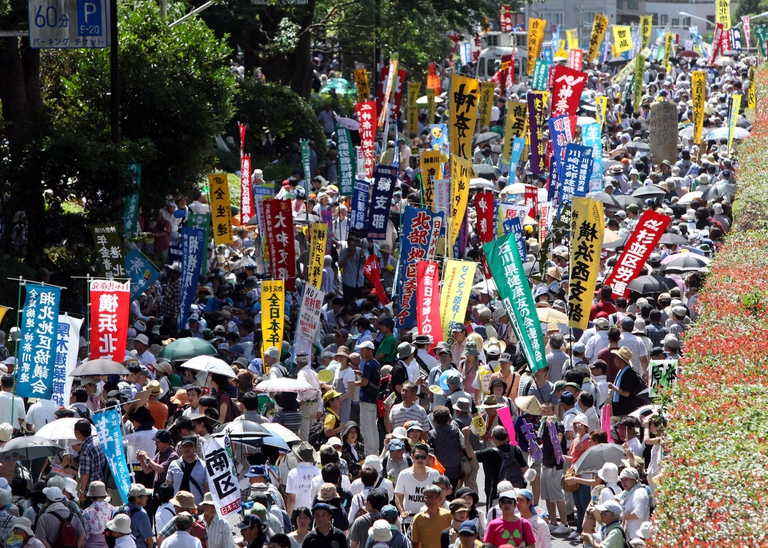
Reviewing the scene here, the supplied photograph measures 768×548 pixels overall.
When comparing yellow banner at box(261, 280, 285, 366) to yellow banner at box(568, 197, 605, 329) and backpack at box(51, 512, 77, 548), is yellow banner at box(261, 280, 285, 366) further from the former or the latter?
backpack at box(51, 512, 77, 548)

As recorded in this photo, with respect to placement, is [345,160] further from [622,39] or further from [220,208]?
[622,39]

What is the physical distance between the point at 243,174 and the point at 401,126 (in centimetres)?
1753

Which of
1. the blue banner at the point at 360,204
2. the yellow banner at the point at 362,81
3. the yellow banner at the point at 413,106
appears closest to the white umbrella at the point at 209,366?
the blue banner at the point at 360,204

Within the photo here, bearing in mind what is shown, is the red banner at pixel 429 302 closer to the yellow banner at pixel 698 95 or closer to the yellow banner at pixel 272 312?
the yellow banner at pixel 272 312

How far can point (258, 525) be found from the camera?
27.2 feet

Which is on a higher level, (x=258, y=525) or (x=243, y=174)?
(x=243, y=174)

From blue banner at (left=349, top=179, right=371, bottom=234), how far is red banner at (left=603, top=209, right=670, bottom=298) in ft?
16.9

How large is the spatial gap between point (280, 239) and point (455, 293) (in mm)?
3003

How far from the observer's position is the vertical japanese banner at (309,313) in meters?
13.6

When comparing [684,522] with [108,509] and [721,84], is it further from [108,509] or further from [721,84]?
[721,84]

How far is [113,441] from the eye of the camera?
9.47m

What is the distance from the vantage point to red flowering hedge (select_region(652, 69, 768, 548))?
310 inches

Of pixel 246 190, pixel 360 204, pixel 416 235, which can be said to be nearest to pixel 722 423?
pixel 416 235

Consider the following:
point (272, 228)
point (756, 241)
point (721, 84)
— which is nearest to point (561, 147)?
point (756, 241)
